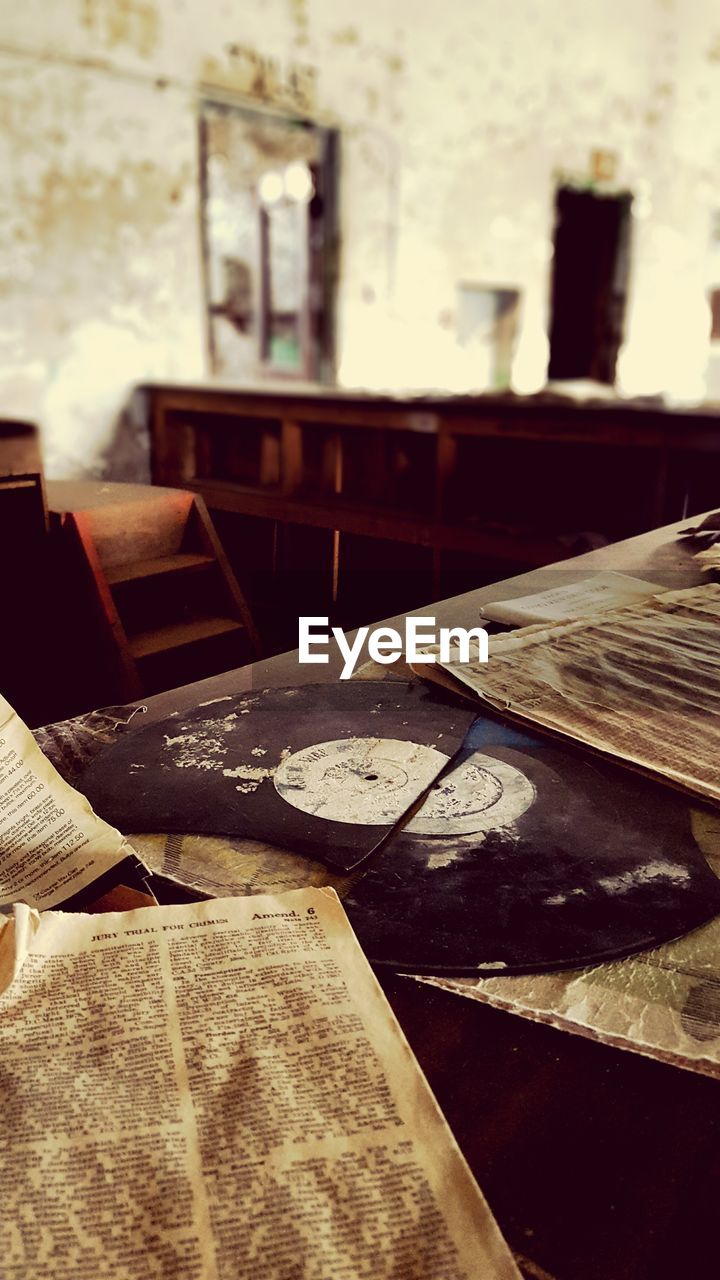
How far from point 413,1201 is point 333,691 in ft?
2.13

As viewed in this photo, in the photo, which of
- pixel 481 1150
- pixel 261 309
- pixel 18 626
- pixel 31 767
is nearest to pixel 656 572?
pixel 31 767

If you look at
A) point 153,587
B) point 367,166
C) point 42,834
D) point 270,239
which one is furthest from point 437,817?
point 270,239

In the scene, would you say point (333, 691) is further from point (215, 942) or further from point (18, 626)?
point (18, 626)

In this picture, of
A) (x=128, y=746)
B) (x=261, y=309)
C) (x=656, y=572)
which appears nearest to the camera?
(x=128, y=746)

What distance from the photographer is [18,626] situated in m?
2.46

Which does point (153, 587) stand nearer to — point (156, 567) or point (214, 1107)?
point (156, 567)

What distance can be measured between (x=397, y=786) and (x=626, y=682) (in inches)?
13.2

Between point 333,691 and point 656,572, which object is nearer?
point 333,691

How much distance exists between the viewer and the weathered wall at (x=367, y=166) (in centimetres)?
436

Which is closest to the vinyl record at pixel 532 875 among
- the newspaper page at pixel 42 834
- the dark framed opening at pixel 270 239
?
the newspaper page at pixel 42 834

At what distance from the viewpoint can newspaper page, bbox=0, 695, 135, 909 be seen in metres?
0.67

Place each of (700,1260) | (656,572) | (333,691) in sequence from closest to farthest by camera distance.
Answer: (700,1260) < (333,691) < (656,572)
